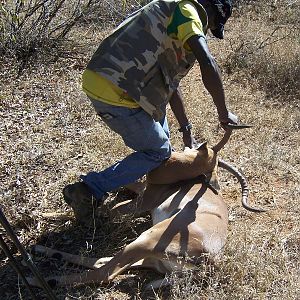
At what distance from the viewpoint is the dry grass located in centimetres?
372

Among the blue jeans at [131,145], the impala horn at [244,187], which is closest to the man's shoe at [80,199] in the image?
the blue jeans at [131,145]

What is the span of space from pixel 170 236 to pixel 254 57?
4390 mm

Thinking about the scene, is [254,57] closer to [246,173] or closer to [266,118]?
Result: [266,118]

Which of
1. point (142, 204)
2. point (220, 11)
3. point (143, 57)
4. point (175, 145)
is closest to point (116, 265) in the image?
point (142, 204)

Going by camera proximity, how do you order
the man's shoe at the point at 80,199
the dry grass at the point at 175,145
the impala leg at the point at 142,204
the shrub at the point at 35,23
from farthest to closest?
1. the shrub at the point at 35,23
2. the impala leg at the point at 142,204
3. the man's shoe at the point at 80,199
4. the dry grass at the point at 175,145

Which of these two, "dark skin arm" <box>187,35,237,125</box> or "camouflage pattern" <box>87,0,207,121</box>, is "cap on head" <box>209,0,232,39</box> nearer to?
"camouflage pattern" <box>87,0,207,121</box>

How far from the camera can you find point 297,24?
916cm

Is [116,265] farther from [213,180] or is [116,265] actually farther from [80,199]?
[213,180]

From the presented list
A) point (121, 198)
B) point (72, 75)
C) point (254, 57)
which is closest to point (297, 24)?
point (254, 57)

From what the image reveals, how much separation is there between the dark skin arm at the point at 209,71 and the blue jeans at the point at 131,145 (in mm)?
550

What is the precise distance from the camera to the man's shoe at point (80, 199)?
410cm

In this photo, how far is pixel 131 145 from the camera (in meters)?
4.13

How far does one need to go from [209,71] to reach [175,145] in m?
2.12

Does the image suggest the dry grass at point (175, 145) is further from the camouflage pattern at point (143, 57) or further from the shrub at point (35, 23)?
the camouflage pattern at point (143, 57)
